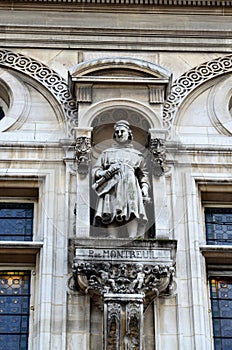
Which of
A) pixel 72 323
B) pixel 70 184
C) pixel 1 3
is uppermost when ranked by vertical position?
pixel 1 3

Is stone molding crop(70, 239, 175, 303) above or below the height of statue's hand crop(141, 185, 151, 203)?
below

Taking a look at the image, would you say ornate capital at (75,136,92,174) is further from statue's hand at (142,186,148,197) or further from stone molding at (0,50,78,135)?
statue's hand at (142,186,148,197)

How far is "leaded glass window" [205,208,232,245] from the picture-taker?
14.7 m

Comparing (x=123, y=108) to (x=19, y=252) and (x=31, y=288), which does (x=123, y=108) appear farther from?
(x=31, y=288)

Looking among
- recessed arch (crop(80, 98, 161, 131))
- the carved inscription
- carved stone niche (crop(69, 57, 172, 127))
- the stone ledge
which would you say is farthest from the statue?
the stone ledge

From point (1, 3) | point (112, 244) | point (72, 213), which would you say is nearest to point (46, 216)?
point (72, 213)

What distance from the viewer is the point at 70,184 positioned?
1470 centimetres

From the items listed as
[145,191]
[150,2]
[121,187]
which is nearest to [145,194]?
[145,191]

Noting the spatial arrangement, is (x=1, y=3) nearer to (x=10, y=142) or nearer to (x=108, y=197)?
(x=10, y=142)

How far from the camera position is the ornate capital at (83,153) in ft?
47.9

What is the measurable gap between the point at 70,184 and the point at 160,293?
2.32m

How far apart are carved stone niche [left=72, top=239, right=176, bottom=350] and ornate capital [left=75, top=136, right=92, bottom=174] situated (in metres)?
1.43

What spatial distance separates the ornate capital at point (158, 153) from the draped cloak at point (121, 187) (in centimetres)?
19

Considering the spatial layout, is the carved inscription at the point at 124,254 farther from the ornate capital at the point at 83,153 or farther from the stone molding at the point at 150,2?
the stone molding at the point at 150,2
